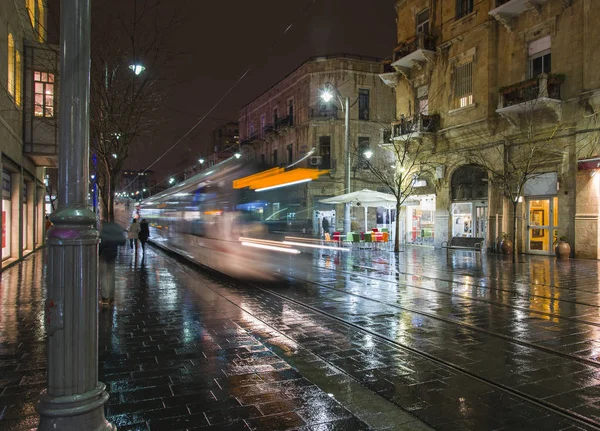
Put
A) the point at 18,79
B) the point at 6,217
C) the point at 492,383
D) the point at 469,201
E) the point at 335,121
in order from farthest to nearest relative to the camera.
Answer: the point at 335,121, the point at 469,201, the point at 18,79, the point at 6,217, the point at 492,383

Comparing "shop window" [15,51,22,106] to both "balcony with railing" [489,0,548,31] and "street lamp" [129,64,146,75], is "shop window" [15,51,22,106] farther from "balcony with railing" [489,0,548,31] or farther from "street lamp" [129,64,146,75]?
"balcony with railing" [489,0,548,31]

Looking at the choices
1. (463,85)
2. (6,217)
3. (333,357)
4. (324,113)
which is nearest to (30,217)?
(6,217)

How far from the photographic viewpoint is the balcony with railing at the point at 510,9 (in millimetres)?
21328

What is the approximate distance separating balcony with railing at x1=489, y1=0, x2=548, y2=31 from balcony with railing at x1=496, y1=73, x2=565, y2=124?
3.48 meters

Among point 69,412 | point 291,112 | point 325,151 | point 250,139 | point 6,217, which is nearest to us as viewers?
point 69,412

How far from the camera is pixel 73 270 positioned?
10.2 ft

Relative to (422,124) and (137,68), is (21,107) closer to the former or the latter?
(137,68)

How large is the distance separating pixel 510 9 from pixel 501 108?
15.8 feet

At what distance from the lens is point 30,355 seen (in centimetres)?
594

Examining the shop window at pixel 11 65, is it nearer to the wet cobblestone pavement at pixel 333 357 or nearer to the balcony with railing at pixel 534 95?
the wet cobblestone pavement at pixel 333 357

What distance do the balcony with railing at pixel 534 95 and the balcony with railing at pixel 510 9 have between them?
137 inches

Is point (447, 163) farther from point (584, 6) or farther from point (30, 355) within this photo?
point (30, 355)

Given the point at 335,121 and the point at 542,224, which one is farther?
the point at 335,121

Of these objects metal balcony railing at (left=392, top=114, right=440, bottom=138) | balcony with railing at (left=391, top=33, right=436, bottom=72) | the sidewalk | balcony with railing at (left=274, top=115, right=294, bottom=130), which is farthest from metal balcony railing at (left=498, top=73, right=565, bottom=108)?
balcony with railing at (left=274, top=115, right=294, bottom=130)
